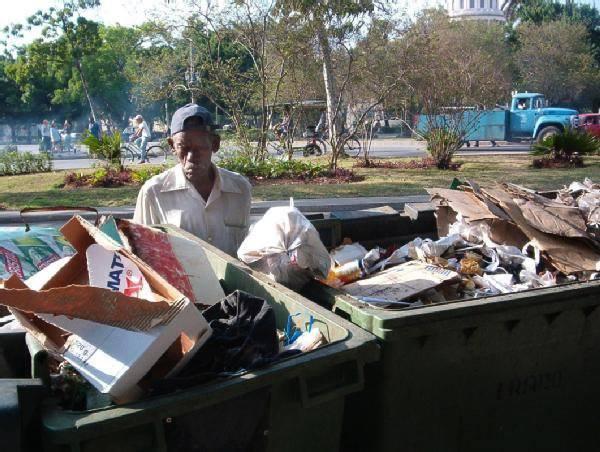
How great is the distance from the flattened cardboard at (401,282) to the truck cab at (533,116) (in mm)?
29519

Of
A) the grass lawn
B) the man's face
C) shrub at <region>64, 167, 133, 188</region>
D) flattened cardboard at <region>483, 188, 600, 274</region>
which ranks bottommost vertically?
the grass lawn

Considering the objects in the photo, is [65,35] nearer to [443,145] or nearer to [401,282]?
[443,145]

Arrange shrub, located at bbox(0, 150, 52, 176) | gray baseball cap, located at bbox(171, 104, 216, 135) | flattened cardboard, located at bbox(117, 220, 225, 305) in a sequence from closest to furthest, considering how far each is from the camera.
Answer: flattened cardboard, located at bbox(117, 220, 225, 305) → gray baseball cap, located at bbox(171, 104, 216, 135) → shrub, located at bbox(0, 150, 52, 176)

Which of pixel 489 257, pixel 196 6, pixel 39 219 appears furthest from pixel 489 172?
pixel 489 257

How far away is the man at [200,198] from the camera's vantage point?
4121mm

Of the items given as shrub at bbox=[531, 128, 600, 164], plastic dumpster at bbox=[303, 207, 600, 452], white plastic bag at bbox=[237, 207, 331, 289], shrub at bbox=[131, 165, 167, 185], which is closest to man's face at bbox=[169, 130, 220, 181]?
white plastic bag at bbox=[237, 207, 331, 289]

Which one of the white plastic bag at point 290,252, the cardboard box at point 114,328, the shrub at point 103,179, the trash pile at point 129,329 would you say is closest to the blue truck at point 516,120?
the shrub at point 103,179

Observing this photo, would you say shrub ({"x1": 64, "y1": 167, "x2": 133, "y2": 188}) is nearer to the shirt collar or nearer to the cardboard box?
the shirt collar

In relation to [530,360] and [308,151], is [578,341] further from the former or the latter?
[308,151]

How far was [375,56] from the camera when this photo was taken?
60.2ft

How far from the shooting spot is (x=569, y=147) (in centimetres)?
1895

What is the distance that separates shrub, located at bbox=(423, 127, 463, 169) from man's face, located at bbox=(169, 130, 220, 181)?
15672mm

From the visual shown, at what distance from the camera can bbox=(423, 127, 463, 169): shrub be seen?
62.5ft

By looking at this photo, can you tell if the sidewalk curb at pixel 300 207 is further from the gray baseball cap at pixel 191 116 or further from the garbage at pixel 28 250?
the gray baseball cap at pixel 191 116
